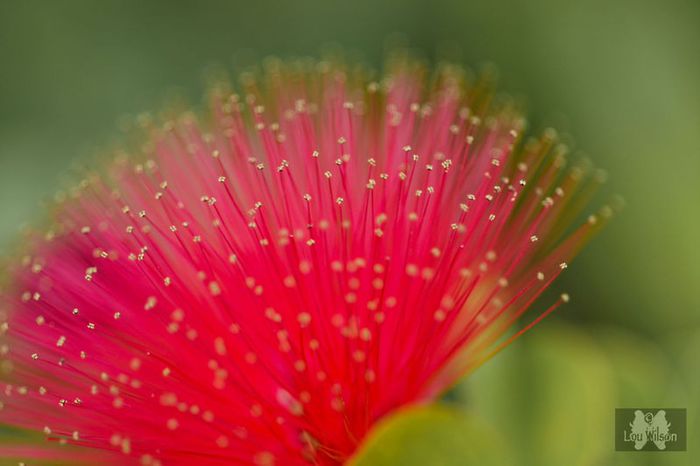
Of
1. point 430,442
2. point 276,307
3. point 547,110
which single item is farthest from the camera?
point 547,110

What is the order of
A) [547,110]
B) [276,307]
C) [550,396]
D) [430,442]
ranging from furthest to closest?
[547,110]
[550,396]
[276,307]
[430,442]

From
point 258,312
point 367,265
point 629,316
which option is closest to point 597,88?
point 629,316

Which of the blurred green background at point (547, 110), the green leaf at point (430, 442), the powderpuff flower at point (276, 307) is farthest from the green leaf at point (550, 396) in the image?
the green leaf at point (430, 442)

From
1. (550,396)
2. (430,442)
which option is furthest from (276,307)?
(550,396)

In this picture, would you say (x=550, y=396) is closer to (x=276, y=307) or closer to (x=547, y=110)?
(x=276, y=307)

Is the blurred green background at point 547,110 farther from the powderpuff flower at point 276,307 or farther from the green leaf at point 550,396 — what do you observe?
the powderpuff flower at point 276,307

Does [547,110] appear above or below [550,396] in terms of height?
above

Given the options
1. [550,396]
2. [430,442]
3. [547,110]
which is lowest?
[430,442]
